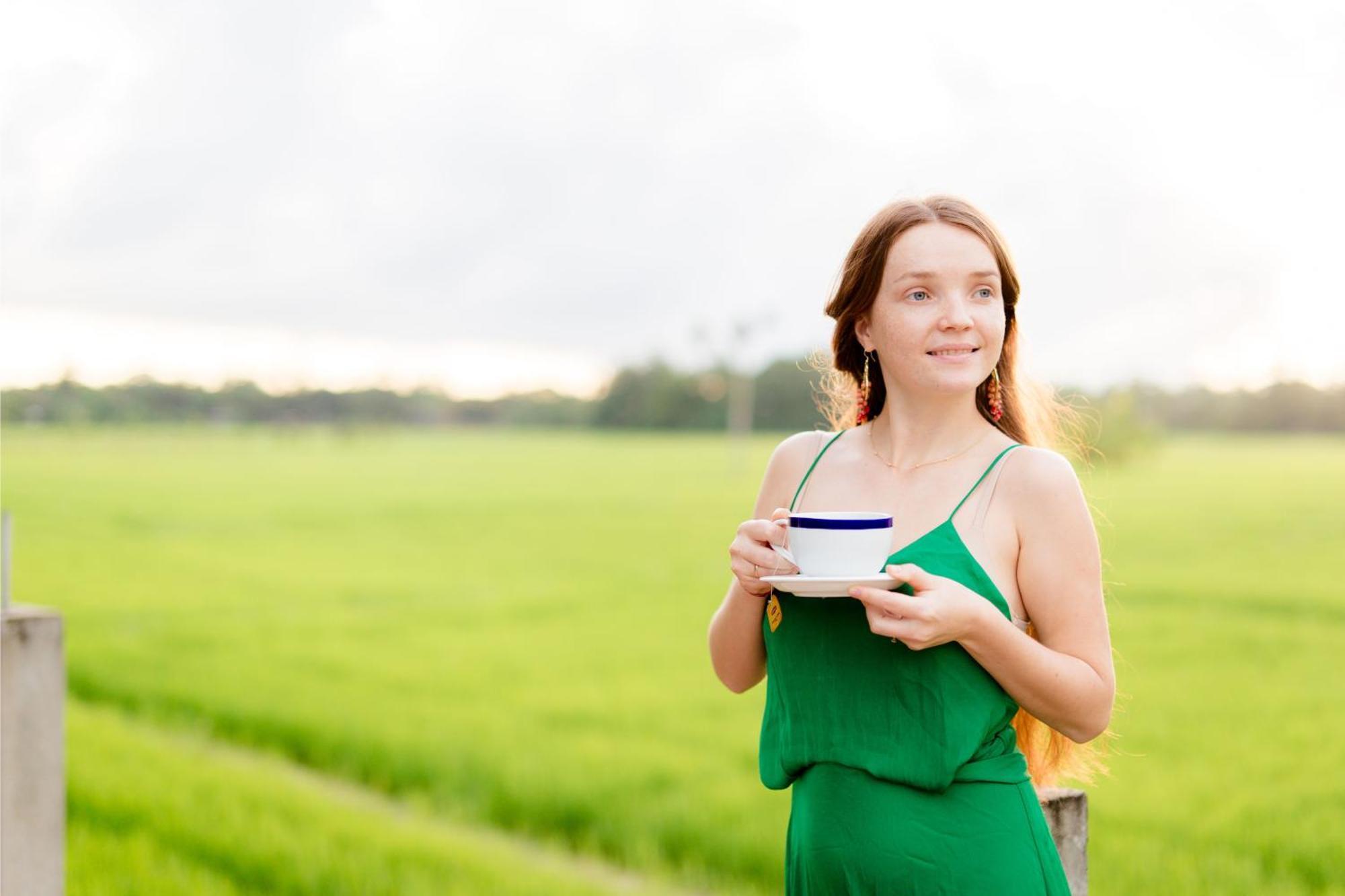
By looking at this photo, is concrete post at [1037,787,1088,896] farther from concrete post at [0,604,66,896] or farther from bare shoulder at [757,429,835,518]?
concrete post at [0,604,66,896]

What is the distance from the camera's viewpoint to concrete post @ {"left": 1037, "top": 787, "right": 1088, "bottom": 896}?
224 centimetres

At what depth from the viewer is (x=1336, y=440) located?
6988 cm

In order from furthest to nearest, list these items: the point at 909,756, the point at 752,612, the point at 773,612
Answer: the point at 752,612, the point at 773,612, the point at 909,756

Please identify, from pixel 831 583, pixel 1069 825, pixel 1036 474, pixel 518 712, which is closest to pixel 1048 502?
pixel 1036 474

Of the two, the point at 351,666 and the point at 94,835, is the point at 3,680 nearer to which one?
the point at 94,835

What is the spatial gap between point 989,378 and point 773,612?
55cm

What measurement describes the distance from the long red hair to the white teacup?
0.35 m

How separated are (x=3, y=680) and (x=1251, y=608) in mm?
12770

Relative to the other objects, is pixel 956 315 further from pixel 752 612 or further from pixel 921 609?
pixel 752 612

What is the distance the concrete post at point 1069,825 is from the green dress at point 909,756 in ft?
1.11

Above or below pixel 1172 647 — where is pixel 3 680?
above

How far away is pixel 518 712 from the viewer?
28.3 ft

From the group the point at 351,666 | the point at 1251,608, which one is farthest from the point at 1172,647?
the point at 351,666

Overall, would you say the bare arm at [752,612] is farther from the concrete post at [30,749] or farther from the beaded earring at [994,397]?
the concrete post at [30,749]
